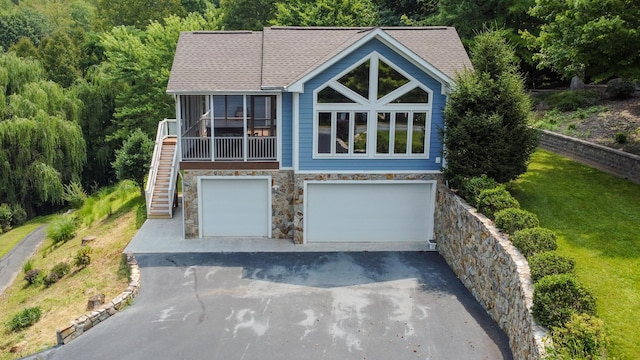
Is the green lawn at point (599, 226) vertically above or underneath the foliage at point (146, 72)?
underneath

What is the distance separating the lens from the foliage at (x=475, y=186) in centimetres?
1490

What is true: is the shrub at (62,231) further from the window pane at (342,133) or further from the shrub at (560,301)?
the shrub at (560,301)

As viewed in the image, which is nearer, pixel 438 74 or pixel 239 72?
pixel 438 74

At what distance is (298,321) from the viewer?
12.8 metres

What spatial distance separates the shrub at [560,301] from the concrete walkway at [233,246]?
7.54 meters

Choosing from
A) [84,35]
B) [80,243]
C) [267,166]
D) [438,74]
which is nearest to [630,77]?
[438,74]

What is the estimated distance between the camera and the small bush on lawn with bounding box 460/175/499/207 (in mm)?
14902

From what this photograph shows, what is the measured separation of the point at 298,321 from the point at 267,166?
639 cm

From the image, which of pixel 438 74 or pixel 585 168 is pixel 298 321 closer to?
pixel 438 74

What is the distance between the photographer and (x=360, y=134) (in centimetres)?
1703

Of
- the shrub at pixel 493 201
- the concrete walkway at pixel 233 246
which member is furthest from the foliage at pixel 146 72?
the shrub at pixel 493 201

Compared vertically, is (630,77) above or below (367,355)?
above

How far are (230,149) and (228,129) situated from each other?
2.58m

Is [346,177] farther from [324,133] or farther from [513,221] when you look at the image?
[513,221]
